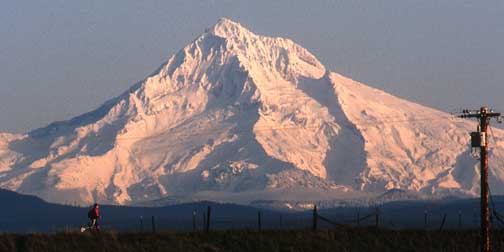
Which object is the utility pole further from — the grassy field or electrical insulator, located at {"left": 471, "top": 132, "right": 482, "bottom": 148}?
the grassy field

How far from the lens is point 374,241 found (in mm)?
108875

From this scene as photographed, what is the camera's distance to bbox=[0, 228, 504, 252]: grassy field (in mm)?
98500

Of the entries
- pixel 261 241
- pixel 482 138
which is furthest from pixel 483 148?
pixel 261 241

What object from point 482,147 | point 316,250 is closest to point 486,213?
point 482,147

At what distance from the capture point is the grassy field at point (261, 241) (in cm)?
9850

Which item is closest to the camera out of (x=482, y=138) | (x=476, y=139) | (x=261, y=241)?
(x=482, y=138)

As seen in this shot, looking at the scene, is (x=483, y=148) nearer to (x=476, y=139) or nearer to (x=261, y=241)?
(x=476, y=139)

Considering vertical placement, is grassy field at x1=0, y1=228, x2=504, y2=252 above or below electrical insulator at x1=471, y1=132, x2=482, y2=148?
below

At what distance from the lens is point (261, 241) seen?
104 meters

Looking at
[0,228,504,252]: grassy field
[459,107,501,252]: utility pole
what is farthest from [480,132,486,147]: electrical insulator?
[0,228,504,252]: grassy field

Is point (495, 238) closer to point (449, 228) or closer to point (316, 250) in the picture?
point (449, 228)

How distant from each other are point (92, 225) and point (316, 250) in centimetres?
1454

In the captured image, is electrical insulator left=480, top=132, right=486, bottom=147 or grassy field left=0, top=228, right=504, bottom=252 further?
grassy field left=0, top=228, right=504, bottom=252

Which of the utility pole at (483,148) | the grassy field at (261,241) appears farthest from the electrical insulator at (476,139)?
the grassy field at (261,241)
